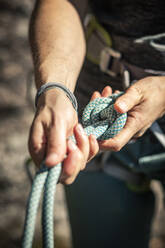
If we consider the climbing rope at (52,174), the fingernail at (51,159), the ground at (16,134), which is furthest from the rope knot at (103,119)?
the ground at (16,134)

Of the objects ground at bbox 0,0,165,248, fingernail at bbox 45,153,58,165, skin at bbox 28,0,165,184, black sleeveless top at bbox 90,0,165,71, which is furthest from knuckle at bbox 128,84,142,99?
ground at bbox 0,0,165,248

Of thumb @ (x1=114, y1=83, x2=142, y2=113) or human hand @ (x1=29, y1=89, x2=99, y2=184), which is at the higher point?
thumb @ (x1=114, y1=83, x2=142, y2=113)

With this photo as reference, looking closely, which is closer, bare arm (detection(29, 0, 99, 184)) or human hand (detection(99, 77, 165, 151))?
bare arm (detection(29, 0, 99, 184))

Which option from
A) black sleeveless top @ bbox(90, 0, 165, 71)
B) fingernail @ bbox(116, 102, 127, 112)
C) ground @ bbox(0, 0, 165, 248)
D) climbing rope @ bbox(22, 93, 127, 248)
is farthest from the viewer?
ground @ bbox(0, 0, 165, 248)

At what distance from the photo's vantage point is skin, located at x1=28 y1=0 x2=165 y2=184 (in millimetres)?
464

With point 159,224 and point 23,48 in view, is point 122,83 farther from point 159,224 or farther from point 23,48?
point 23,48

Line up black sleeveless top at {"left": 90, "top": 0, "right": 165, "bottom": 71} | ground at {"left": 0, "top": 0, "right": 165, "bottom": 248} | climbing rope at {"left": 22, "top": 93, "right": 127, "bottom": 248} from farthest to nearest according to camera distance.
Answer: ground at {"left": 0, "top": 0, "right": 165, "bottom": 248} → black sleeveless top at {"left": 90, "top": 0, "right": 165, "bottom": 71} → climbing rope at {"left": 22, "top": 93, "right": 127, "bottom": 248}

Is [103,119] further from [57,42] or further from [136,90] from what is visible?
[57,42]

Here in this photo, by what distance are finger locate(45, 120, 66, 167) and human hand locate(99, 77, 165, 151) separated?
142 millimetres

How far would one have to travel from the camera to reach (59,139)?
45cm

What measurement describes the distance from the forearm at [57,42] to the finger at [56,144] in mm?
174

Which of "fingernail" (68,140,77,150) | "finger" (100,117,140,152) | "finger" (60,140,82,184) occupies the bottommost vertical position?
"finger" (100,117,140,152)

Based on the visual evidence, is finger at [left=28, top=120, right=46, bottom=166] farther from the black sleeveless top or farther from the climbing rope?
the black sleeveless top

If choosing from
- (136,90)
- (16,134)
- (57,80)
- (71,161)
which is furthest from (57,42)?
(16,134)
